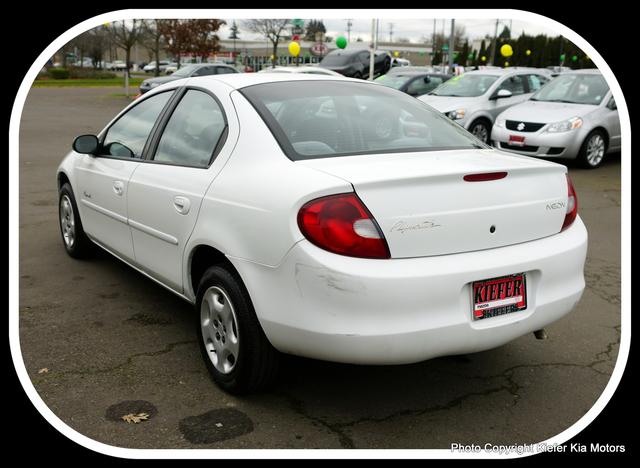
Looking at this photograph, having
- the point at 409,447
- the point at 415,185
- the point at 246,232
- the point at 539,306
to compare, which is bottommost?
the point at 409,447

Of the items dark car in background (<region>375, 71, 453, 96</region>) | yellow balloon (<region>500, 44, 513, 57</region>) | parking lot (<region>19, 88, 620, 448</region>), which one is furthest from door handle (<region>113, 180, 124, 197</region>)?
yellow balloon (<region>500, 44, 513, 57</region>)

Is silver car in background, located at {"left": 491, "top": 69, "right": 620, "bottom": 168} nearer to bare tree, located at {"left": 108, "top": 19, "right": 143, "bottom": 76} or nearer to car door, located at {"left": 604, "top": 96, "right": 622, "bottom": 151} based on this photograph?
car door, located at {"left": 604, "top": 96, "right": 622, "bottom": 151}

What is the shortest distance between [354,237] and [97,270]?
332cm

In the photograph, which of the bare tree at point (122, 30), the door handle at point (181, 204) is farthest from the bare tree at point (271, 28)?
the door handle at point (181, 204)

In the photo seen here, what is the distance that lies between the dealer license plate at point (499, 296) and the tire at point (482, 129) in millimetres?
9825

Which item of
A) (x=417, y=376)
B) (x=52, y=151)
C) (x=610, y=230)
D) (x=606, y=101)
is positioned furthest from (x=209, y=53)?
(x=417, y=376)

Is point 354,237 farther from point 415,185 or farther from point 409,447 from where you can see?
point 409,447

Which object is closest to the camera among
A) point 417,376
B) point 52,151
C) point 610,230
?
point 417,376

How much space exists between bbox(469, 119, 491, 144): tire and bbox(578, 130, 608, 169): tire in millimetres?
2094

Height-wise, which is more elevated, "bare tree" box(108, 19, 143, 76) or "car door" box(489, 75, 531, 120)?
"bare tree" box(108, 19, 143, 76)

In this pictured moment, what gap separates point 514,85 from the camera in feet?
44.1

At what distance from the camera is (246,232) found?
296 cm

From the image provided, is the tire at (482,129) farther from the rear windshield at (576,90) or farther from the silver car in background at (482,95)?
the rear windshield at (576,90)

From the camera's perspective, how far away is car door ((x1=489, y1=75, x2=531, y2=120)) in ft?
41.6
